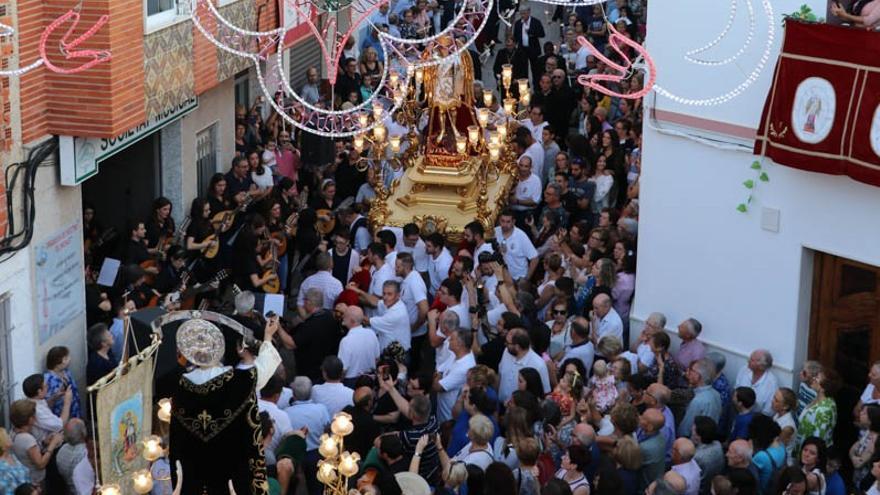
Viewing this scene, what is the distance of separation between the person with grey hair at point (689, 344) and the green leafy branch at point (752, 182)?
3.56 feet

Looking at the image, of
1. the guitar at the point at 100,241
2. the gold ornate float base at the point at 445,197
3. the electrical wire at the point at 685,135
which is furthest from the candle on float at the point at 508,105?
the guitar at the point at 100,241

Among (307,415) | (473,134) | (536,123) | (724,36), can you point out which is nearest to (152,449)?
(307,415)

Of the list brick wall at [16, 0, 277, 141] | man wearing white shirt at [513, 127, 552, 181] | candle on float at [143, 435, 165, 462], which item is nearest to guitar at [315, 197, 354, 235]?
man wearing white shirt at [513, 127, 552, 181]

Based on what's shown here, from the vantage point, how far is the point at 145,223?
1708cm

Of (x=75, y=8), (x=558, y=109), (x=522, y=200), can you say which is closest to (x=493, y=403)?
(x=75, y=8)

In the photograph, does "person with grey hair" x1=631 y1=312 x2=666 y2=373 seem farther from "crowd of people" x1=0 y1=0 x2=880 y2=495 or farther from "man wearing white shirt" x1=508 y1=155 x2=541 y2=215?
"man wearing white shirt" x1=508 y1=155 x2=541 y2=215

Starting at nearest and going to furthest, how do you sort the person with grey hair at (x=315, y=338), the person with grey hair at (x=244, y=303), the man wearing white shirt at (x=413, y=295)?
the person with grey hair at (x=244, y=303) < the person with grey hair at (x=315, y=338) < the man wearing white shirt at (x=413, y=295)

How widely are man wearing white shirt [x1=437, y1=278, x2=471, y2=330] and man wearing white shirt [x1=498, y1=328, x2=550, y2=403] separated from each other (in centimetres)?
100

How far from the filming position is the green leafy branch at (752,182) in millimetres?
14297

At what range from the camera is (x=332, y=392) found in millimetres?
12781

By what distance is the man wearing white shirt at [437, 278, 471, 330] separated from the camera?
14.5 m

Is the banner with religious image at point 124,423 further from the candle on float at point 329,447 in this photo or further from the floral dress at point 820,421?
the floral dress at point 820,421

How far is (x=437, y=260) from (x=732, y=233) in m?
3.18

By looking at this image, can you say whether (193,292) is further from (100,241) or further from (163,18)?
(163,18)
